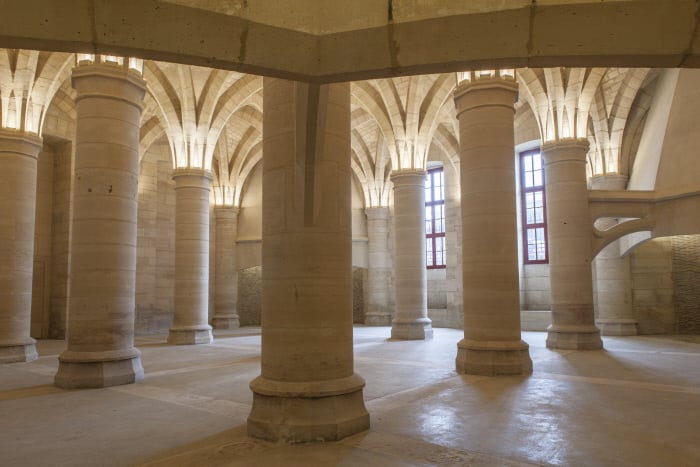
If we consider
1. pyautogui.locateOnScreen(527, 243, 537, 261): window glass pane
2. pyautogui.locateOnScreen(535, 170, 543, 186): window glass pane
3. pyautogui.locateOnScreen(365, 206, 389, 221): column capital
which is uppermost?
pyautogui.locateOnScreen(535, 170, 543, 186): window glass pane

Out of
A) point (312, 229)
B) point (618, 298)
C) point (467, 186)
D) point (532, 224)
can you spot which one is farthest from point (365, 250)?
point (312, 229)

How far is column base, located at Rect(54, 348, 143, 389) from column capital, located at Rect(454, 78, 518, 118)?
30.1 feet

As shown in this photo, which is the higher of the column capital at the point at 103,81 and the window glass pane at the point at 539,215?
the column capital at the point at 103,81

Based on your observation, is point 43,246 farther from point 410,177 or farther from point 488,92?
point 488,92

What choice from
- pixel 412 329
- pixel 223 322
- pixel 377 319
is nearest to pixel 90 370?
pixel 412 329

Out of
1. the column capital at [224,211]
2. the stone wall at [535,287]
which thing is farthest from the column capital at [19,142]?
the stone wall at [535,287]

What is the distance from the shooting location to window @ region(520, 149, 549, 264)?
2500 cm

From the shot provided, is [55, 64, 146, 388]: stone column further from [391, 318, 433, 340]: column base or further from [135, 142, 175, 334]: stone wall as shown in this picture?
[135, 142, 175, 334]: stone wall

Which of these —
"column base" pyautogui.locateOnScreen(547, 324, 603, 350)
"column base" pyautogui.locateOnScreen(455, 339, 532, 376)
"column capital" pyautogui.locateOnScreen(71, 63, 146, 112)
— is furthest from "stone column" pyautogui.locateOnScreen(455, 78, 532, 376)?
"column capital" pyautogui.locateOnScreen(71, 63, 146, 112)

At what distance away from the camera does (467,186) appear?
1162 centimetres

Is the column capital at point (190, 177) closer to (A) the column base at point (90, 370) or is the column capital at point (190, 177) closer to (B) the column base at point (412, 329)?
(B) the column base at point (412, 329)

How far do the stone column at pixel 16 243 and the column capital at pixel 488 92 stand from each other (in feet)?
39.3

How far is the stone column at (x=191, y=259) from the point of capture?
61.6 feet

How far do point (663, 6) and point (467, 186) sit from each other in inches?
300
